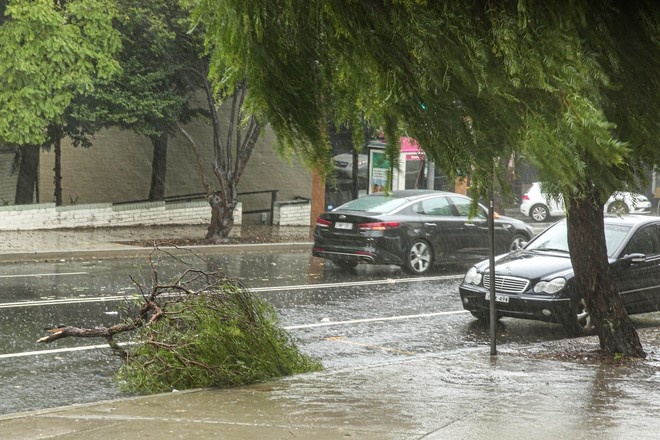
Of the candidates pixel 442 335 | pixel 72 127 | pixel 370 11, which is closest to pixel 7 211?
pixel 72 127

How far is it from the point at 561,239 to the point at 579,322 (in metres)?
1.88

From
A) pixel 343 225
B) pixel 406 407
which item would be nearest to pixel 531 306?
pixel 406 407

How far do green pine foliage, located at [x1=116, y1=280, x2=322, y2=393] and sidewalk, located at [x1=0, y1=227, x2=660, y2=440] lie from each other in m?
0.22

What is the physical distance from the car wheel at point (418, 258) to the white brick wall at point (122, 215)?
33.8 feet

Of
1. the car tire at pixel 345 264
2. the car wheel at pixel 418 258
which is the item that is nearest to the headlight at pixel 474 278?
the car wheel at pixel 418 258

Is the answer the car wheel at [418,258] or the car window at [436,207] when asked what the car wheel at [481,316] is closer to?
the car wheel at [418,258]

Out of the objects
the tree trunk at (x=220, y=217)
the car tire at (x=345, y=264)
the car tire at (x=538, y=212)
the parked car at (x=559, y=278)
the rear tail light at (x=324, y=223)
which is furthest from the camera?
the car tire at (x=538, y=212)

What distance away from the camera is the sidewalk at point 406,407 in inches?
249

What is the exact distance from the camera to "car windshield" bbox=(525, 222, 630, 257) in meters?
13.1

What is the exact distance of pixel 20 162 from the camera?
26.6 meters

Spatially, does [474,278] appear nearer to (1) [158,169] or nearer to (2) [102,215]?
(2) [102,215]

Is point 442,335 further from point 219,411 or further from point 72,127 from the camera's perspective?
point 72,127

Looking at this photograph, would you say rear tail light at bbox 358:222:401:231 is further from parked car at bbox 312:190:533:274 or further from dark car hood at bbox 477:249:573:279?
dark car hood at bbox 477:249:573:279

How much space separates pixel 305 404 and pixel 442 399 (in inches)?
43.7
